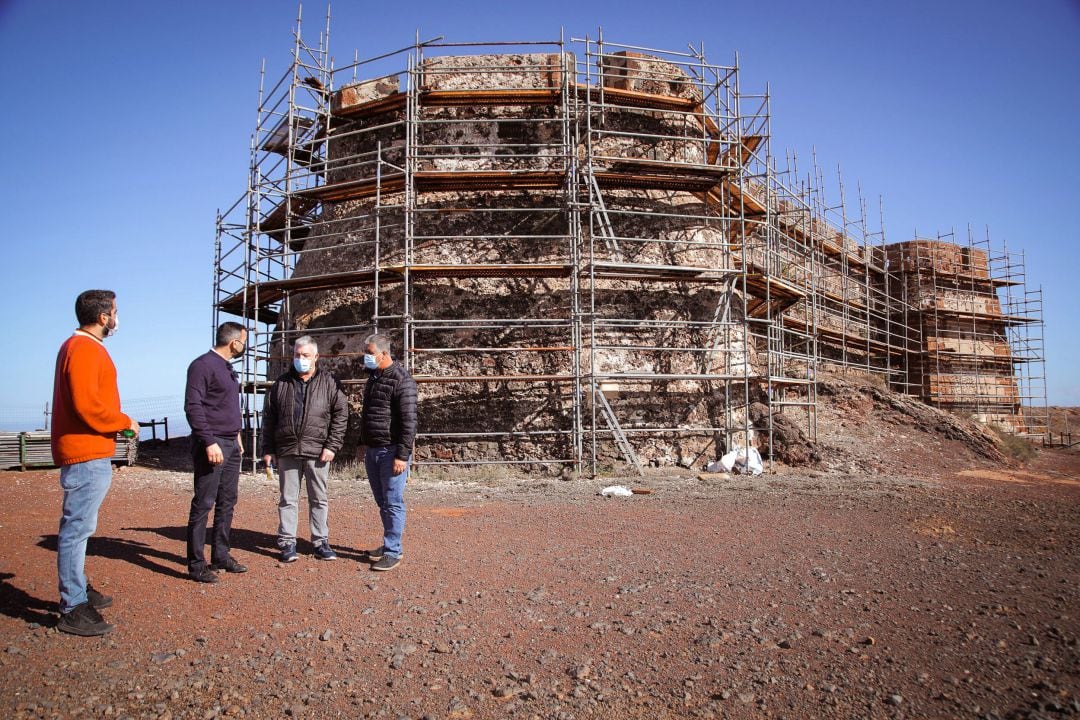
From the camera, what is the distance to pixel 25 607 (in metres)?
3.95

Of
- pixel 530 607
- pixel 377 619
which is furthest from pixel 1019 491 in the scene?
pixel 377 619

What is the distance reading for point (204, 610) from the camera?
4039 mm

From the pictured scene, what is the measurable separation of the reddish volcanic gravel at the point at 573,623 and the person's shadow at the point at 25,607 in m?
0.02

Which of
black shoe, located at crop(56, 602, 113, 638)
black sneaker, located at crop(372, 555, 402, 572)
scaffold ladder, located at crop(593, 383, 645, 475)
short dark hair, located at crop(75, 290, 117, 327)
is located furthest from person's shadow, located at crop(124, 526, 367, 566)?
scaffold ladder, located at crop(593, 383, 645, 475)

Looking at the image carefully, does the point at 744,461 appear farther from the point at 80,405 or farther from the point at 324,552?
the point at 80,405

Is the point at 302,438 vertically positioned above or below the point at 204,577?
above

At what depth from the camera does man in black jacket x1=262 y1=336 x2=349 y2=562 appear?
5113 millimetres

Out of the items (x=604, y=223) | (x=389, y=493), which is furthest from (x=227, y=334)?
(x=604, y=223)

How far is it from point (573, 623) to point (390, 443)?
6.75ft

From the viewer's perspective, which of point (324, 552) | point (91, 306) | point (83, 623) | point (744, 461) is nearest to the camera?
point (83, 623)

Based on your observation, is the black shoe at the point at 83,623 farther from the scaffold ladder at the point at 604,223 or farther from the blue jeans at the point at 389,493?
the scaffold ladder at the point at 604,223

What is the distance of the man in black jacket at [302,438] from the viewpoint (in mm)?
5113

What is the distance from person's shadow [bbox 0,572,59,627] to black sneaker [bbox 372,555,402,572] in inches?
76.5

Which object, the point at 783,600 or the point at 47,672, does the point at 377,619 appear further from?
the point at 783,600
